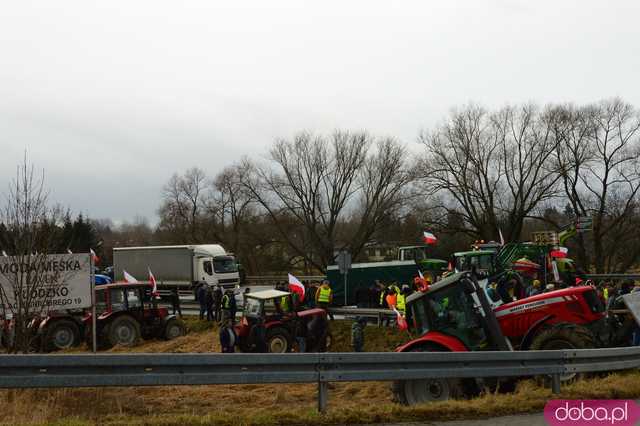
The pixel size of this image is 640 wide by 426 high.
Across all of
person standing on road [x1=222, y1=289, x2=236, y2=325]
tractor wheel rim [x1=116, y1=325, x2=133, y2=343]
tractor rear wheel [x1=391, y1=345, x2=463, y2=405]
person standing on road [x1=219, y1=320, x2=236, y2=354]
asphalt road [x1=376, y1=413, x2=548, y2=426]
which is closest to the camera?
asphalt road [x1=376, y1=413, x2=548, y2=426]

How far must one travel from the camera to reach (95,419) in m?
6.50

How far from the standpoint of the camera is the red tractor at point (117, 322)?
1939 cm

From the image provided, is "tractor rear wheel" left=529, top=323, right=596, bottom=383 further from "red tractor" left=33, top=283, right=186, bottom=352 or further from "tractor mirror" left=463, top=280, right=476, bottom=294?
"red tractor" left=33, top=283, right=186, bottom=352

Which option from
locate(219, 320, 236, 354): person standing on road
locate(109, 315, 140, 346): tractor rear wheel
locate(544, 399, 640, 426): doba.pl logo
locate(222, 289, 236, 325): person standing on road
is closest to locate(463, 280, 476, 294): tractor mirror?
locate(544, 399, 640, 426): doba.pl logo

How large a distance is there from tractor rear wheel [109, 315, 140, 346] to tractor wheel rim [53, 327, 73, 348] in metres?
1.50

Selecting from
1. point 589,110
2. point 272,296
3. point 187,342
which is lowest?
point 187,342

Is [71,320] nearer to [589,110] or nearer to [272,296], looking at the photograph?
[272,296]

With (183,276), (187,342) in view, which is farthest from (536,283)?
(183,276)

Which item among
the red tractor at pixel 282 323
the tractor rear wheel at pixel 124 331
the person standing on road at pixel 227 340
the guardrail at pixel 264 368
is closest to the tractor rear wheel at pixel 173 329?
the tractor rear wheel at pixel 124 331

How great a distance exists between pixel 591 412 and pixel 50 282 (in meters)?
9.43

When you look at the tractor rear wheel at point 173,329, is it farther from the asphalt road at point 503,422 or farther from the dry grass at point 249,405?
the asphalt road at point 503,422

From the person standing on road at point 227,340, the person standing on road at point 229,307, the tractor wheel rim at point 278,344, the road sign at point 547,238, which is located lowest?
the tractor wheel rim at point 278,344

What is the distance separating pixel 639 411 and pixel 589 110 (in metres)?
37.9

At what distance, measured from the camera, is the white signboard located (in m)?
10.3
